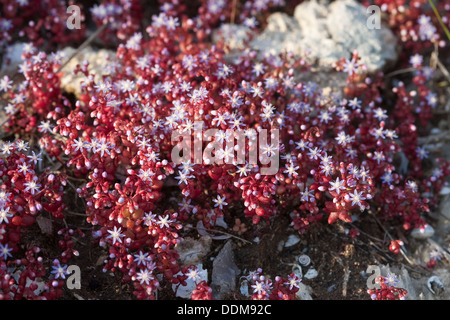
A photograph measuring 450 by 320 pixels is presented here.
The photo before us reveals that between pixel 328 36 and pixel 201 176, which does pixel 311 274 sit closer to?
pixel 201 176

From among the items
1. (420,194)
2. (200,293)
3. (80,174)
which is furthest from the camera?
(420,194)

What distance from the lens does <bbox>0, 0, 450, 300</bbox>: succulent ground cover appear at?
4.01 meters

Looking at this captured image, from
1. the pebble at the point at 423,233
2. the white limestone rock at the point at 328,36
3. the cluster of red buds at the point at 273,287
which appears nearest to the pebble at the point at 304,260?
the cluster of red buds at the point at 273,287

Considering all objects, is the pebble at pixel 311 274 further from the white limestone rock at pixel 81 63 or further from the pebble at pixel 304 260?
the white limestone rock at pixel 81 63

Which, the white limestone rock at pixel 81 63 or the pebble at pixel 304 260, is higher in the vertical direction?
the white limestone rock at pixel 81 63

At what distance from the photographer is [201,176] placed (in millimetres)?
4461

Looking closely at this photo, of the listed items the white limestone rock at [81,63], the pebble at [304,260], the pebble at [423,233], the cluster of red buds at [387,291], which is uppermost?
the white limestone rock at [81,63]

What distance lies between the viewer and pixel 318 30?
5.75 m

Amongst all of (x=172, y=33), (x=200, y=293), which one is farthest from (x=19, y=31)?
(x=200, y=293)

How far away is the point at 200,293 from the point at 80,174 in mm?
1641

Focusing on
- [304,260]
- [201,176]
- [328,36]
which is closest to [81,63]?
[201,176]

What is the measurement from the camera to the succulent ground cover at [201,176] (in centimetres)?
401
